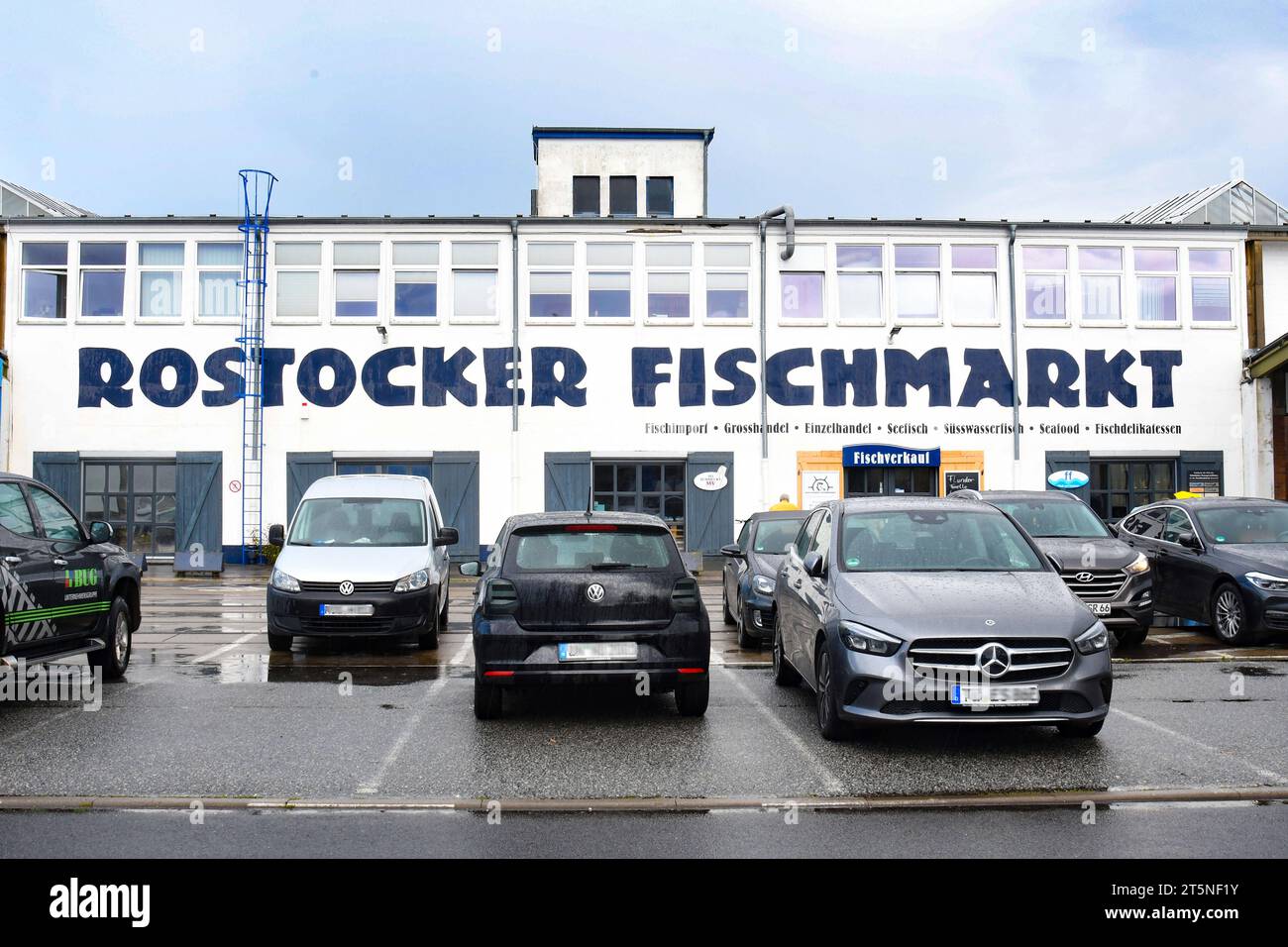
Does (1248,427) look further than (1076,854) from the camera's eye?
Yes

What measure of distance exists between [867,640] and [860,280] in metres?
23.0

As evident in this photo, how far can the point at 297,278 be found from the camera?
28.7 metres

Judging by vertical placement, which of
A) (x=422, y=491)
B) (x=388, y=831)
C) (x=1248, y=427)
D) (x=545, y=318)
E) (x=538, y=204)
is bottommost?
(x=388, y=831)

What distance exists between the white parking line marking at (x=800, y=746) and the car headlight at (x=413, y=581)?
377cm

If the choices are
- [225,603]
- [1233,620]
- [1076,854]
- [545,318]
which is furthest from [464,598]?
[1076,854]

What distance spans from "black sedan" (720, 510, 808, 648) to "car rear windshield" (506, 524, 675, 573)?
169 inches

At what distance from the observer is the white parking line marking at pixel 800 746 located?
673 centimetres

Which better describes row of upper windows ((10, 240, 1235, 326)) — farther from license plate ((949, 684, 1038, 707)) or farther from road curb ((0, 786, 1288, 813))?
road curb ((0, 786, 1288, 813))

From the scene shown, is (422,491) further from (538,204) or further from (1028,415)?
(538,204)

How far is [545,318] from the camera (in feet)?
93.8

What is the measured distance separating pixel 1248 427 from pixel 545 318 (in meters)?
17.7

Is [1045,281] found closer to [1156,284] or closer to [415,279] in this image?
[1156,284]

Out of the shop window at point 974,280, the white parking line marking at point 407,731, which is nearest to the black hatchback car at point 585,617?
the white parking line marking at point 407,731
